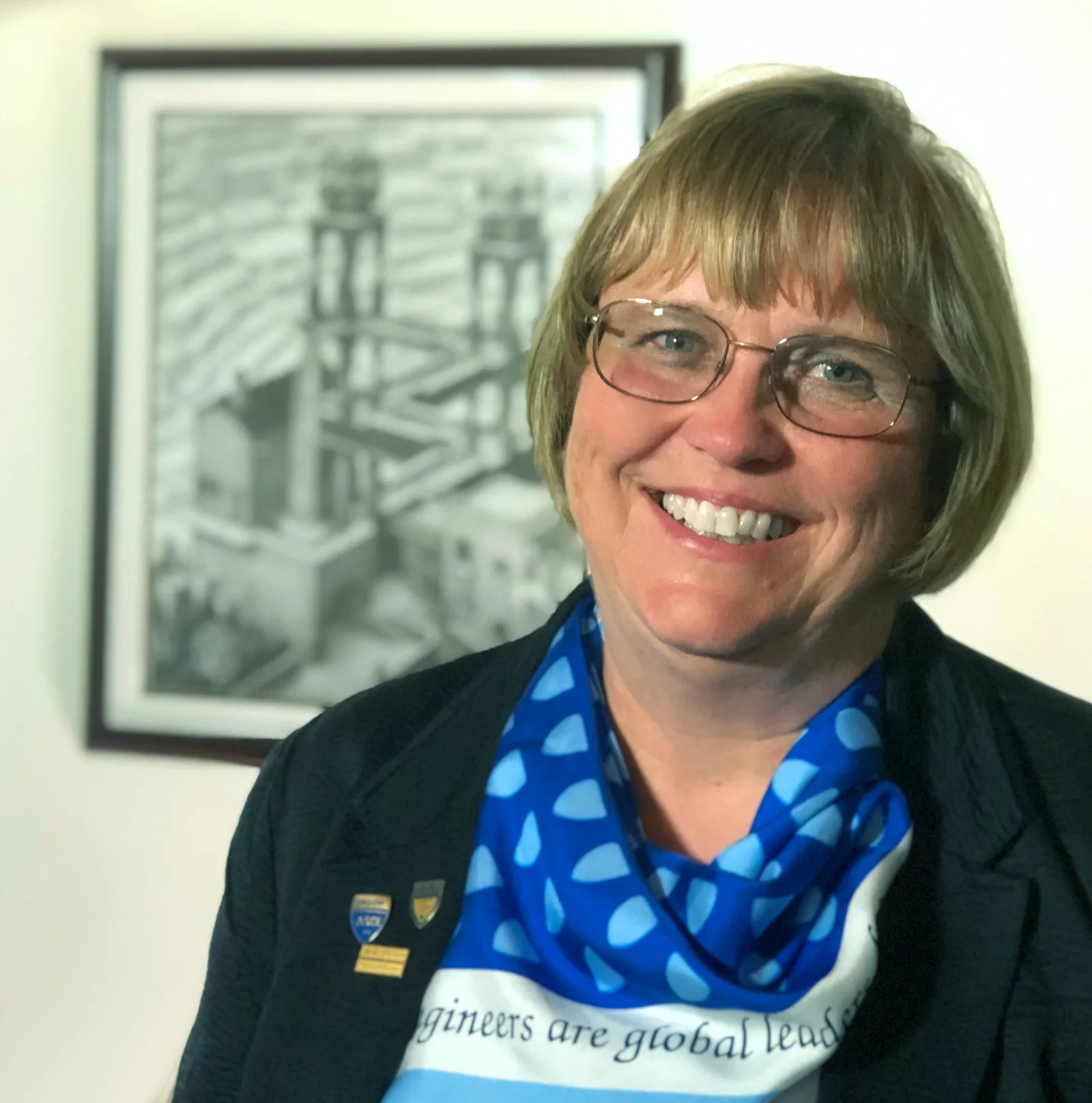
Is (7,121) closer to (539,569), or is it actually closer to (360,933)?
(539,569)

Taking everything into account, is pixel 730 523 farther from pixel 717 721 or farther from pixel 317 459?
pixel 317 459

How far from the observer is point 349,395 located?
1549 mm

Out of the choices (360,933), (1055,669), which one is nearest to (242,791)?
(360,933)

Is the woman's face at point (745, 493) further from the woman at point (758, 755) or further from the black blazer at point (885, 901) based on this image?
the black blazer at point (885, 901)

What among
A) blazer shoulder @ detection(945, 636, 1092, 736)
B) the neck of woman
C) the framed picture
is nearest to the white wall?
the framed picture

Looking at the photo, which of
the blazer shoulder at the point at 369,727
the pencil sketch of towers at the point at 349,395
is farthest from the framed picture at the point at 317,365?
the blazer shoulder at the point at 369,727

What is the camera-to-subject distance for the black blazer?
3.02 feet

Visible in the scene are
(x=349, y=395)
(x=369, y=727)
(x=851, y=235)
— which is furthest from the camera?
(x=349, y=395)

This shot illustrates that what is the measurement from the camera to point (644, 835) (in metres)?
1.05

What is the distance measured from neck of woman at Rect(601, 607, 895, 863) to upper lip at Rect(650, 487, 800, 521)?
0.12m

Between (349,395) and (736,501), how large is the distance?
764mm

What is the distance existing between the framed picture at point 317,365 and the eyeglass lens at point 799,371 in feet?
1.89

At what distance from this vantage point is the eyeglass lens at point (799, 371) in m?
0.91

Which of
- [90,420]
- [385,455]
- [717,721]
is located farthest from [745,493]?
[90,420]
